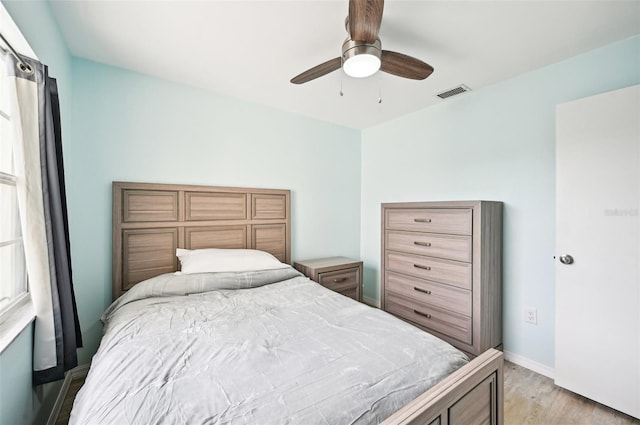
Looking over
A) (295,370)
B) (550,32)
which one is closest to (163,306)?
(295,370)

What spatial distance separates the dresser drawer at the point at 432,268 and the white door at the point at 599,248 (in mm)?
596

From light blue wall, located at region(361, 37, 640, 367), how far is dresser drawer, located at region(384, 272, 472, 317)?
455 mm

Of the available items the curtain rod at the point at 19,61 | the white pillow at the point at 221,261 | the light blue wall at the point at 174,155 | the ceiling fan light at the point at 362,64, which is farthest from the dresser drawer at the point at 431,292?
the curtain rod at the point at 19,61

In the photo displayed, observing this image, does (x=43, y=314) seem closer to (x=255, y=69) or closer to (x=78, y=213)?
(x=78, y=213)

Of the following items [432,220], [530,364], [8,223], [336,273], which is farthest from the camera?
[336,273]

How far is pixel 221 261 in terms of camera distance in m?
2.24

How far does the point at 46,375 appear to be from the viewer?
132 cm

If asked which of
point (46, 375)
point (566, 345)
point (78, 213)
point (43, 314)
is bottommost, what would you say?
point (566, 345)

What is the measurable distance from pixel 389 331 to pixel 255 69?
2.10 m

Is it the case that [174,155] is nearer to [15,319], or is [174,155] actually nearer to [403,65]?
[15,319]

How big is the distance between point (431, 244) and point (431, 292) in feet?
1.42

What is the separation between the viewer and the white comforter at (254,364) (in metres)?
0.86

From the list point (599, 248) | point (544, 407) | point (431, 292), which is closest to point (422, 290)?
point (431, 292)

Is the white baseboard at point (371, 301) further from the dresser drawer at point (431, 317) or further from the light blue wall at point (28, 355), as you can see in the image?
the light blue wall at point (28, 355)
